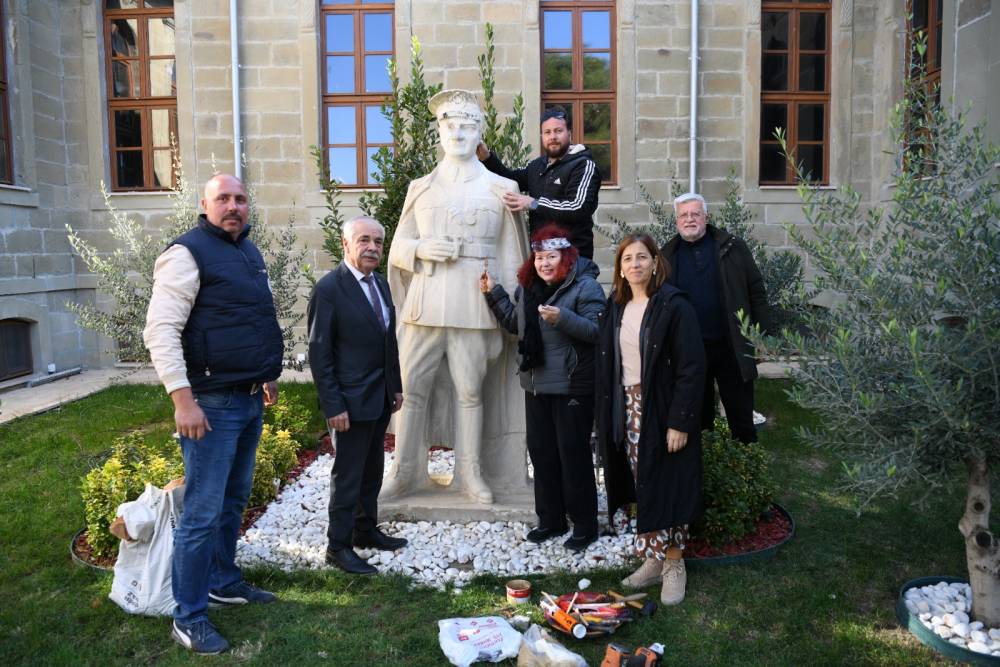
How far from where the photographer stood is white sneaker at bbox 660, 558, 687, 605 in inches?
160

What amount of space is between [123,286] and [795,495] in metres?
5.83

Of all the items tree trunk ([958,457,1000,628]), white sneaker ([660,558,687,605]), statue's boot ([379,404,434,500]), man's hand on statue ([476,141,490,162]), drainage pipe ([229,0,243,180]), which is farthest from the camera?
drainage pipe ([229,0,243,180])

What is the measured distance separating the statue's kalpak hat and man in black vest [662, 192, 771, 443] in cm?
152

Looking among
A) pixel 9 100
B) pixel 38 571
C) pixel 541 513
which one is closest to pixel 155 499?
pixel 38 571

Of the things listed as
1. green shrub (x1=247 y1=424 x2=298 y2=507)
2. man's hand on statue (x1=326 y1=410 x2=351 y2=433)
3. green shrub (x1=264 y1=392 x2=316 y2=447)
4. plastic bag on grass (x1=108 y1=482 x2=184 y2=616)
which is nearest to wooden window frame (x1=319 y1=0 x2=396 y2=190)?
green shrub (x1=264 y1=392 x2=316 y2=447)

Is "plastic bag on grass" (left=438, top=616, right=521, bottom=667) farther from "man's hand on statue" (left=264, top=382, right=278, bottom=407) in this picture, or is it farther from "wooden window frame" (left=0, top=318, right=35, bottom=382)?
"wooden window frame" (left=0, top=318, right=35, bottom=382)

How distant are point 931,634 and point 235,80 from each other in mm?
9967

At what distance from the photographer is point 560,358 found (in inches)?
181

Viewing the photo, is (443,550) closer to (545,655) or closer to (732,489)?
(545,655)

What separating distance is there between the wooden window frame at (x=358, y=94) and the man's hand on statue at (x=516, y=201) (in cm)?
629

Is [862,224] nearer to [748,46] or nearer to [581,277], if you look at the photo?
[581,277]

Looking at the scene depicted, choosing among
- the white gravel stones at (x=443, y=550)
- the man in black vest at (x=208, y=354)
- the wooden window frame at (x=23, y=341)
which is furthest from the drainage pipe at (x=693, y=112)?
the wooden window frame at (x=23, y=341)

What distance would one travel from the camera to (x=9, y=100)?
10.1 m

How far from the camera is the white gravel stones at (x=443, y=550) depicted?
459 cm
